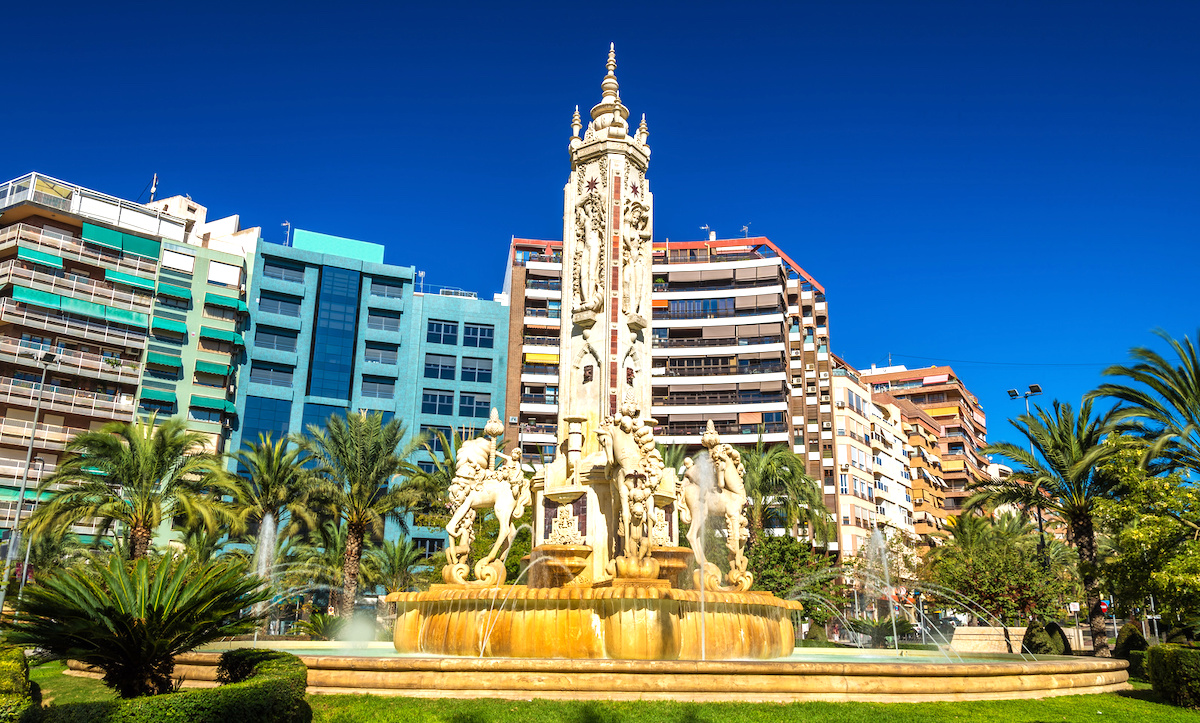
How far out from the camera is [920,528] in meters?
85.6

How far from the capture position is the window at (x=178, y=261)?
59406mm

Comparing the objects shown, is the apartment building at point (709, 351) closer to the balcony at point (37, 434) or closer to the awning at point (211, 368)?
the awning at point (211, 368)

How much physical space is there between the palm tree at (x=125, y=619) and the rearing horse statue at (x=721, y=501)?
9.21 m

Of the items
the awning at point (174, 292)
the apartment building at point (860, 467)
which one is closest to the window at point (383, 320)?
the awning at point (174, 292)

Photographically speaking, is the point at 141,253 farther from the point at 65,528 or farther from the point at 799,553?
the point at 799,553

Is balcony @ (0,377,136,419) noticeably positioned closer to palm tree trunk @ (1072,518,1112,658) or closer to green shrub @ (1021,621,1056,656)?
green shrub @ (1021,621,1056,656)

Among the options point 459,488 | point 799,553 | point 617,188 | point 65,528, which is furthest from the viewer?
point 799,553

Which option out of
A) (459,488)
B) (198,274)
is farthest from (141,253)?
(459,488)

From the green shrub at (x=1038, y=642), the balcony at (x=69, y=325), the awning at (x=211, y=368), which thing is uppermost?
the balcony at (x=69, y=325)

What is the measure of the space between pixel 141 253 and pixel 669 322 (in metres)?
38.6

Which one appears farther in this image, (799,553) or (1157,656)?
(799,553)

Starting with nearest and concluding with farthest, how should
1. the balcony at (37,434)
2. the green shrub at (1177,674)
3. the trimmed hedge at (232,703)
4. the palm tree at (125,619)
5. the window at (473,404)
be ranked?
the trimmed hedge at (232,703), the palm tree at (125,619), the green shrub at (1177,674), the balcony at (37,434), the window at (473,404)

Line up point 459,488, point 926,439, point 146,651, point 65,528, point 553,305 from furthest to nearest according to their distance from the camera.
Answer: point 926,439 → point 553,305 → point 65,528 → point 459,488 → point 146,651

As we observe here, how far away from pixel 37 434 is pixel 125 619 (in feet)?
170
